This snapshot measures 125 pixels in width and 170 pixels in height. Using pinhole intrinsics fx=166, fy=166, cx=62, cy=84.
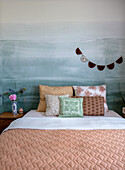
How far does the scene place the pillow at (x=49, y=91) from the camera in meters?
2.80

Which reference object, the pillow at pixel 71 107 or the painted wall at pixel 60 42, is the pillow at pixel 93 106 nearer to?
the pillow at pixel 71 107

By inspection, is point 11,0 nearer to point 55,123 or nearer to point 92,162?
point 55,123

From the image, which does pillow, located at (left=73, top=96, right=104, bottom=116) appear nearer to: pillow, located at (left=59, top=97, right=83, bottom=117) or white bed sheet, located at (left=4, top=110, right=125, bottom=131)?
pillow, located at (left=59, top=97, right=83, bottom=117)

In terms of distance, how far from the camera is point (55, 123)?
2098 millimetres

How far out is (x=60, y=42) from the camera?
3088 mm

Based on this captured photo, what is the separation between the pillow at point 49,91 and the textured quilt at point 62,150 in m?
1.00

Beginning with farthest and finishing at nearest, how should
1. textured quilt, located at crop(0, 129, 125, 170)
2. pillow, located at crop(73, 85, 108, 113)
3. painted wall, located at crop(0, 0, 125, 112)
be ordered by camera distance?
1. painted wall, located at crop(0, 0, 125, 112)
2. pillow, located at crop(73, 85, 108, 113)
3. textured quilt, located at crop(0, 129, 125, 170)

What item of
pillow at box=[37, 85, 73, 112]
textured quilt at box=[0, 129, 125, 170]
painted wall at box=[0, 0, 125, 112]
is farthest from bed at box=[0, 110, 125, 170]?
painted wall at box=[0, 0, 125, 112]

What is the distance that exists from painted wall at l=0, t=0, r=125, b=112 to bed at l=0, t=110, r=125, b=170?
3.78 ft

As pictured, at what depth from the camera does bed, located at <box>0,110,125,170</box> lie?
1.18 m

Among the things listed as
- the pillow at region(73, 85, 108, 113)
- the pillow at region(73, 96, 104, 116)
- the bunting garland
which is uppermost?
the bunting garland

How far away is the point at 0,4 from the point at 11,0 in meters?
0.22

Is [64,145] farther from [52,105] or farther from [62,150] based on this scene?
[52,105]

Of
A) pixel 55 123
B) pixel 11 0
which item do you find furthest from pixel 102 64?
pixel 11 0
